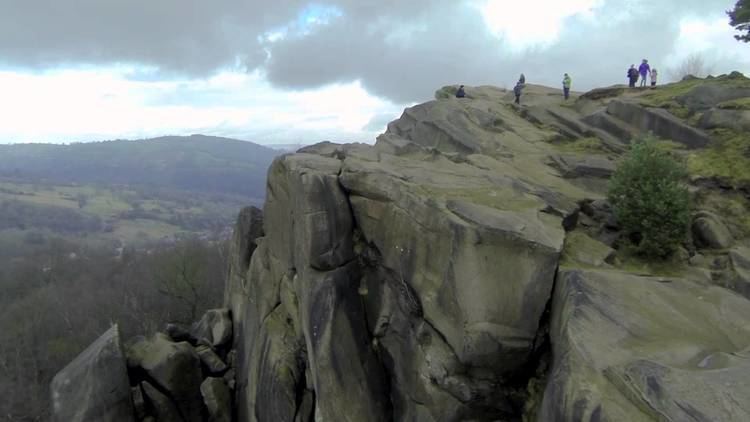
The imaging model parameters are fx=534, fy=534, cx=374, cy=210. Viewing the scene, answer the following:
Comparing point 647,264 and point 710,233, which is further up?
point 710,233

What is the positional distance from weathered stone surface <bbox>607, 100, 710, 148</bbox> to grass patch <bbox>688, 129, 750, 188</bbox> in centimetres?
75

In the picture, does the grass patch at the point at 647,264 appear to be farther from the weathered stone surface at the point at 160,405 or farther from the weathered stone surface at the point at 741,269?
the weathered stone surface at the point at 160,405

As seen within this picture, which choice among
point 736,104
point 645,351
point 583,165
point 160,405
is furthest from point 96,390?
Answer: point 736,104

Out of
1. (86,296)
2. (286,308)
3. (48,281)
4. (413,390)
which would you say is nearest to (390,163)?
(286,308)

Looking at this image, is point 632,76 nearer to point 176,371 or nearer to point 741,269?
point 741,269

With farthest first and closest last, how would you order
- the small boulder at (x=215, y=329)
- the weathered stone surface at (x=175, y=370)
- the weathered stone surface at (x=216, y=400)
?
the small boulder at (x=215, y=329) → the weathered stone surface at (x=216, y=400) → the weathered stone surface at (x=175, y=370)

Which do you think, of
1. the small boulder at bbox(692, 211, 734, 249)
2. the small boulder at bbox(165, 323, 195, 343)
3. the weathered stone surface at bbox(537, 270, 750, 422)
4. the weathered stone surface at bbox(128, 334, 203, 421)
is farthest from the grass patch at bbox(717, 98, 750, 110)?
the small boulder at bbox(165, 323, 195, 343)

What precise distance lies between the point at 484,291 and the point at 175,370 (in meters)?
16.5

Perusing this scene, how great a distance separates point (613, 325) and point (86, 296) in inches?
2999

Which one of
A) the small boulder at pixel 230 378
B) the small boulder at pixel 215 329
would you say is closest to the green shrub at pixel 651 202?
the small boulder at pixel 230 378

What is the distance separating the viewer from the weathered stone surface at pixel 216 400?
25.4m

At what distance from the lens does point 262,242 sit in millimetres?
26484

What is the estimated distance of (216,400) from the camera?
83.4 ft

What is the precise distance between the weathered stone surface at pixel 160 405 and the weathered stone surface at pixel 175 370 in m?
0.18
